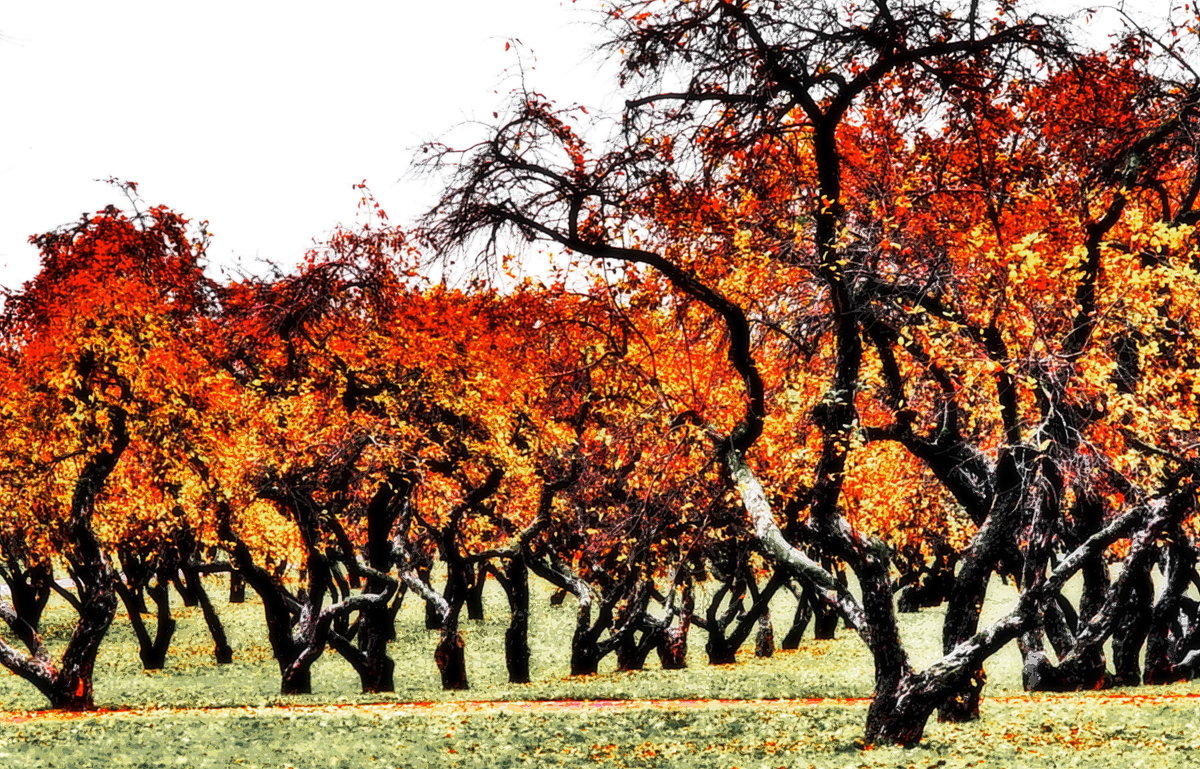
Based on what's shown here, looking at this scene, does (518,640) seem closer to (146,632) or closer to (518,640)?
(518,640)

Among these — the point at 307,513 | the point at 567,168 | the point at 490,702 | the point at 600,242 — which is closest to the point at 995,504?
the point at 600,242

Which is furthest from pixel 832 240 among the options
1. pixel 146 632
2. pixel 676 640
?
pixel 146 632

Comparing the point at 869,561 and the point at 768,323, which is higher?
the point at 768,323

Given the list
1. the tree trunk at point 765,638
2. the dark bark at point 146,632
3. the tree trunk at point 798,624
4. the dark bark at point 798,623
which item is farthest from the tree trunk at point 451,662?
the tree trunk at point 798,624

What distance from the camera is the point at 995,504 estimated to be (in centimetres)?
1539

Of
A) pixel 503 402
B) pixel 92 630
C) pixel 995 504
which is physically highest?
pixel 503 402

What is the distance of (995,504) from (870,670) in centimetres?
1968

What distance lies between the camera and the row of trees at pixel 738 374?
15.1m

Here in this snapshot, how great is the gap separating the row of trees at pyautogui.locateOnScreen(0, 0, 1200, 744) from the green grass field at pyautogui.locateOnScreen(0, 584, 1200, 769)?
1.37 m

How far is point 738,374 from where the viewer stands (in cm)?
1814

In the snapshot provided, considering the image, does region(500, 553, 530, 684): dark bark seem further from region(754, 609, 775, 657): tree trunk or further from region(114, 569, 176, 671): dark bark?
region(114, 569, 176, 671): dark bark

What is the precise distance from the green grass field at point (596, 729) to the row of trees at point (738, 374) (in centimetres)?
137

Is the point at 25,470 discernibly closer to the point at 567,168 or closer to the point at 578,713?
the point at 578,713

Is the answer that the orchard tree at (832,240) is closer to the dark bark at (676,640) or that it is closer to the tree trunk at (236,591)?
the dark bark at (676,640)
